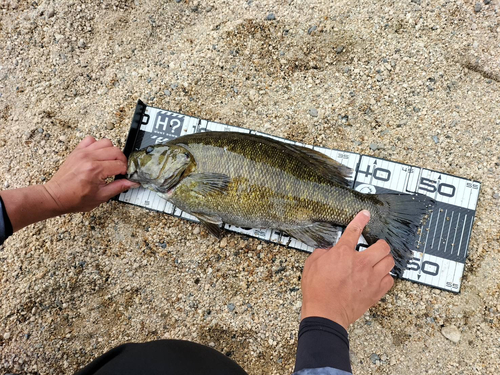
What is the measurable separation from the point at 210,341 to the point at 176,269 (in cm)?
72

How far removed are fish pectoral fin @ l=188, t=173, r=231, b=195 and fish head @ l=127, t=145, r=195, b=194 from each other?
0.38ft

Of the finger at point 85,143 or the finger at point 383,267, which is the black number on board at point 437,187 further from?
the finger at point 85,143

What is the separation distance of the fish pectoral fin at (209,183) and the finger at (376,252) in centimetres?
122

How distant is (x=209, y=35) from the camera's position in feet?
11.3

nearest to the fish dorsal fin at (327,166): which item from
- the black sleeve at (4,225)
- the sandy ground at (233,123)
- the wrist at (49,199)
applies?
the sandy ground at (233,123)

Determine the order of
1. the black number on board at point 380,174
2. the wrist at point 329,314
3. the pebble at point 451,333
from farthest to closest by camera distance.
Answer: the black number on board at point 380,174 → the pebble at point 451,333 → the wrist at point 329,314

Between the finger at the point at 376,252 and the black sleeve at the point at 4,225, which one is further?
the finger at the point at 376,252

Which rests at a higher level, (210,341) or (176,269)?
(176,269)

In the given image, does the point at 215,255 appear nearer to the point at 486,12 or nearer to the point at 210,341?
the point at 210,341

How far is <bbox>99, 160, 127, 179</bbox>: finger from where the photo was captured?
2875 mm

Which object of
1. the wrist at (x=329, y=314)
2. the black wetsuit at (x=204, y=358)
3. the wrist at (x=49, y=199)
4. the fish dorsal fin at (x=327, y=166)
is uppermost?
the fish dorsal fin at (x=327, y=166)

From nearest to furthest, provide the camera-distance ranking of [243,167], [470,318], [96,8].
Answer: [243,167] → [470,318] → [96,8]

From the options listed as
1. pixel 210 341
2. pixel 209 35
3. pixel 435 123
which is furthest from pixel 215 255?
pixel 435 123

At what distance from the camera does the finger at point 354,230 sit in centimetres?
267
